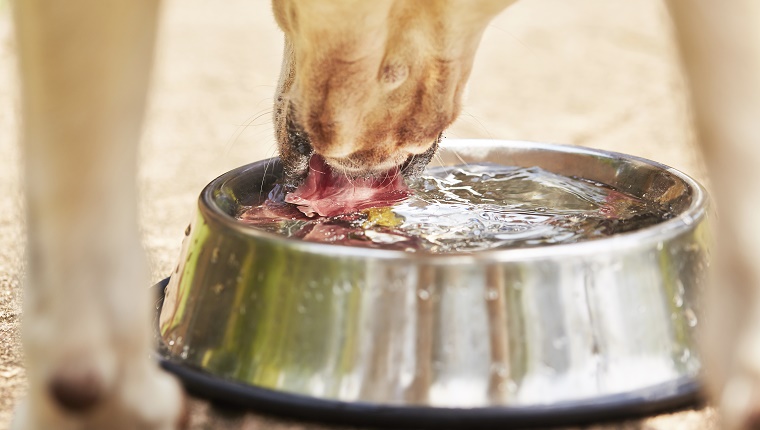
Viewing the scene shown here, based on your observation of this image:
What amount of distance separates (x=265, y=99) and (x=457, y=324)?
1.25 metres

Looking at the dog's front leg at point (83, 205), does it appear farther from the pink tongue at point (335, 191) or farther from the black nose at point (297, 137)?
the pink tongue at point (335, 191)

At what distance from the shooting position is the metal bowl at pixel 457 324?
1.24 metres

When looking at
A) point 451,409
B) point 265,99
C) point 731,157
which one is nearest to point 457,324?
point 451,409

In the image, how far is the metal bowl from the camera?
124 centimetres

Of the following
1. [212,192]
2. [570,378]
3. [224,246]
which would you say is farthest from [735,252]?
[212,192]

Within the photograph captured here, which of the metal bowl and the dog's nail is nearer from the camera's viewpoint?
the dog's nail

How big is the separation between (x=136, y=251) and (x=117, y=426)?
166 millimetres

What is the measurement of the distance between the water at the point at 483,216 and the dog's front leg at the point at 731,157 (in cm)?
56

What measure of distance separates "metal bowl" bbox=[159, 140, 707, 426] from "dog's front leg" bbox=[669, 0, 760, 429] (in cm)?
31

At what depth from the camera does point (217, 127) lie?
3.45 metres

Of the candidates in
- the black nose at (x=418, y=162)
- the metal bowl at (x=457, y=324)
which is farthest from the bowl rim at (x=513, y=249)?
the black nose at (x=418, y=162)

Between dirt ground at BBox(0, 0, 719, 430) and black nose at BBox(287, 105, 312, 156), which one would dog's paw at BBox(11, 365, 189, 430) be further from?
black nose at BBox(287, 105, 312, 156)

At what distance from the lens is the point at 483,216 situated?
1689mm

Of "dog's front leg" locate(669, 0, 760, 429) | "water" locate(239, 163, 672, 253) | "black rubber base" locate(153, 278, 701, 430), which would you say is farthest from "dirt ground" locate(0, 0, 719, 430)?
"dog's front leg" locate(669, 0, 760, 429)
